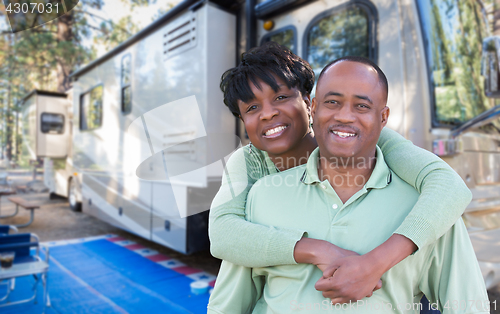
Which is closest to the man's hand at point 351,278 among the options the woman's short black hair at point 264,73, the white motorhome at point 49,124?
the woman's short black hair at point 264,73

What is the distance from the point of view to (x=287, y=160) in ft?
5.31

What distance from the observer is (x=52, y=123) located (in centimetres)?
876

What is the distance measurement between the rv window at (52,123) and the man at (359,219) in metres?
8.92

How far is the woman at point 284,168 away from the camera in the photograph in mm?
1040

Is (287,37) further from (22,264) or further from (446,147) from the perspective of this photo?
(22,264)

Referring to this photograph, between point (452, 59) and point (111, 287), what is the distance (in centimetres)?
382

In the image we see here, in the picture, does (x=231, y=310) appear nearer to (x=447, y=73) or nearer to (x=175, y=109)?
(x=447, y=73)

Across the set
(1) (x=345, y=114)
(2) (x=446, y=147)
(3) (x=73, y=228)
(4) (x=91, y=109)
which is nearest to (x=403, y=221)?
(1) (x=345, y=114)

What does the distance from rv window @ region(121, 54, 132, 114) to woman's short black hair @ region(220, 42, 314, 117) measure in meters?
3.70

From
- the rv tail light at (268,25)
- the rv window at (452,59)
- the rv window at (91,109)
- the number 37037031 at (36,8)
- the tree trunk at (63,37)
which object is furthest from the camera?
the tree trunk at (63,37)

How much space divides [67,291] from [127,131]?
7.18ft

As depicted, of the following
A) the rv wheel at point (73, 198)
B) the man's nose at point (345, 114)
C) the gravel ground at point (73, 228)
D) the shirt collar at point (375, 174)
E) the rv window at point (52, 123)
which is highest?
the rv window at point (52, 123)

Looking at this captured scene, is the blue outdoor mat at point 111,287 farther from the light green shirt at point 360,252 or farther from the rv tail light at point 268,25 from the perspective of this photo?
the rv tail light at point 268,25

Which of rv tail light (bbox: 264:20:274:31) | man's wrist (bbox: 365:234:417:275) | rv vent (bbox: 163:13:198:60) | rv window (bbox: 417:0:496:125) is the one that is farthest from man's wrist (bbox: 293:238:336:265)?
rv vent (bbox: 163:13:198:60)
